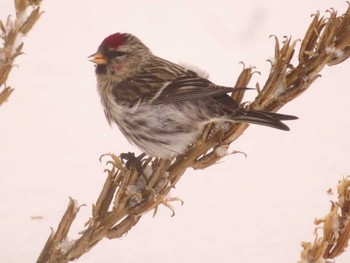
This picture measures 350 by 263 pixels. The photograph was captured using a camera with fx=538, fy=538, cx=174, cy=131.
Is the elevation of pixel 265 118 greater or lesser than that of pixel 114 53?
lesser

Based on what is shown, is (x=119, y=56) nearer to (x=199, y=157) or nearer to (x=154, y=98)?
(x=154, y=98)

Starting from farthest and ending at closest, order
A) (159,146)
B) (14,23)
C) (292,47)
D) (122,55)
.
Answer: (122,55) → (159,146) → (292,47) → (14,23)

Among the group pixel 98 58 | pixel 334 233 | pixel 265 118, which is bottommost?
pixel 334 233

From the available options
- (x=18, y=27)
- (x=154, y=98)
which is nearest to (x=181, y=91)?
(x=154, y=98)

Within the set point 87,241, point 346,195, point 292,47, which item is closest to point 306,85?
point 292,47

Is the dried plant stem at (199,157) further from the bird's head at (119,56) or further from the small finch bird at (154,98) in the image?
the bird's head at (119,56)

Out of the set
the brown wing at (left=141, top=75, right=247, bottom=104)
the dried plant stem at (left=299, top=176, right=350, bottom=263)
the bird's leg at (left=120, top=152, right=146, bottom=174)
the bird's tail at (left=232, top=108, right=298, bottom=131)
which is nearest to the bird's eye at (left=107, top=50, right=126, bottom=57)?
the brown wing at (left=141, top=75, right=247, bottom=104)

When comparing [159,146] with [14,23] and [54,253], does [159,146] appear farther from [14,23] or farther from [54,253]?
[14,23]
